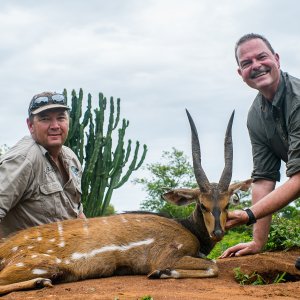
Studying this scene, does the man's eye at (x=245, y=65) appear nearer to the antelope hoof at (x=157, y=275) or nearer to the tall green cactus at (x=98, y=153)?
the antelope hoof at (x=157, y=275)

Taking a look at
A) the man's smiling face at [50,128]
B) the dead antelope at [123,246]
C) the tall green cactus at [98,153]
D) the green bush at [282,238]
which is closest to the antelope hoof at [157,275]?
the dead antelope at [123,246]

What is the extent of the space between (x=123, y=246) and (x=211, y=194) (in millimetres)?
1047

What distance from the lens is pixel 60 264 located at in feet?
19.5

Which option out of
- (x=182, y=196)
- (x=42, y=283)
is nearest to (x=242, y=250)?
(x=182, y=196)

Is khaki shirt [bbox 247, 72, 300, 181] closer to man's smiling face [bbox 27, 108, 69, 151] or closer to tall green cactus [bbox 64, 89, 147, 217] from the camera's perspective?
man's smiling face [bbox 27, 108, 69, 151]

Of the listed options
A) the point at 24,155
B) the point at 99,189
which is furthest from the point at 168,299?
the point at 99,189

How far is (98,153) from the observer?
1523cm

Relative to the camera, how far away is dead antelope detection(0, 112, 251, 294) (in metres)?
5.87

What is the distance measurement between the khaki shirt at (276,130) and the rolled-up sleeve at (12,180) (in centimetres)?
271

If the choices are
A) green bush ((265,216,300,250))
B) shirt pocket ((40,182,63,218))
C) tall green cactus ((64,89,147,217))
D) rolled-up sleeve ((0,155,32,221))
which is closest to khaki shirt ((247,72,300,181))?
green bush ((265,216,300,250))

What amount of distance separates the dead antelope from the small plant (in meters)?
0.25

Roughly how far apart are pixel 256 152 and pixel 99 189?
26.1 ft

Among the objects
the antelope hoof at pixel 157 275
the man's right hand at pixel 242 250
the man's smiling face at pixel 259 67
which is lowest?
the man's right hand at pixel 242 250

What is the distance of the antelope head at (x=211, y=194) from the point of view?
6.35 m
